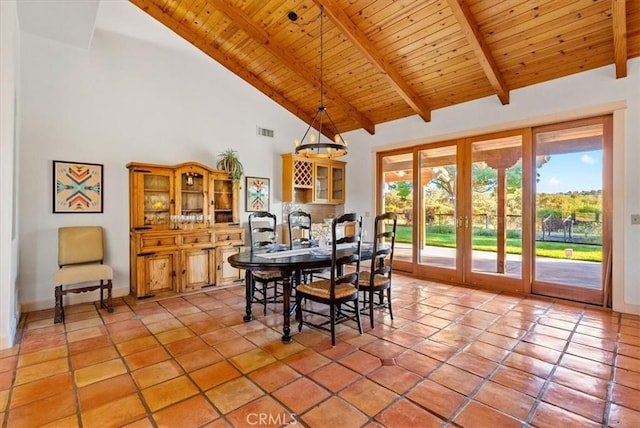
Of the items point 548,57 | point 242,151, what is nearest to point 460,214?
point 548,57

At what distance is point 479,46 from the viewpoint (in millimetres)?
3480

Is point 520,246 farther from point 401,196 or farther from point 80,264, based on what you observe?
point 80,264

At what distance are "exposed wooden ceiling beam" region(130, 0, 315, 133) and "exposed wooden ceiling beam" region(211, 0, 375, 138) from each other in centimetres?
90

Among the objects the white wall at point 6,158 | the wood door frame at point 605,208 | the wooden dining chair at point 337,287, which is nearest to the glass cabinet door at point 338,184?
the wooden dining chair at point 337,287

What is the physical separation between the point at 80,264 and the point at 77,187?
943mm

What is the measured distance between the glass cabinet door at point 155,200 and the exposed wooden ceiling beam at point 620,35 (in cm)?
519

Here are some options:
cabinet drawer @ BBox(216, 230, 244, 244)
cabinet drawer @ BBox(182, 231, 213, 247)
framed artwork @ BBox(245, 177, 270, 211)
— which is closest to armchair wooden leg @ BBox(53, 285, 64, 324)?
cabinet drawer @ BBox(182, 231, 213, 247)

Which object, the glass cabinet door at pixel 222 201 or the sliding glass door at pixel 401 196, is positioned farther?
the sliding glass door at pixel 401 196

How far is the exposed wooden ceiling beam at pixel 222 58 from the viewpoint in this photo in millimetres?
4316

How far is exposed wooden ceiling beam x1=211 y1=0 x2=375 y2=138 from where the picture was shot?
13.1 ft

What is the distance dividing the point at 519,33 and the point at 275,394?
4.30 meters

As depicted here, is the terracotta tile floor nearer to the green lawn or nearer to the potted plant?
the green lawn

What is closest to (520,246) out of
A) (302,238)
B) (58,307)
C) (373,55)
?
(302,238)

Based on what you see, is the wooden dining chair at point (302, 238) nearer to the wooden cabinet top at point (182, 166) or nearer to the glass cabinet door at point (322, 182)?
the glass cabinet door at point (322, 182)
